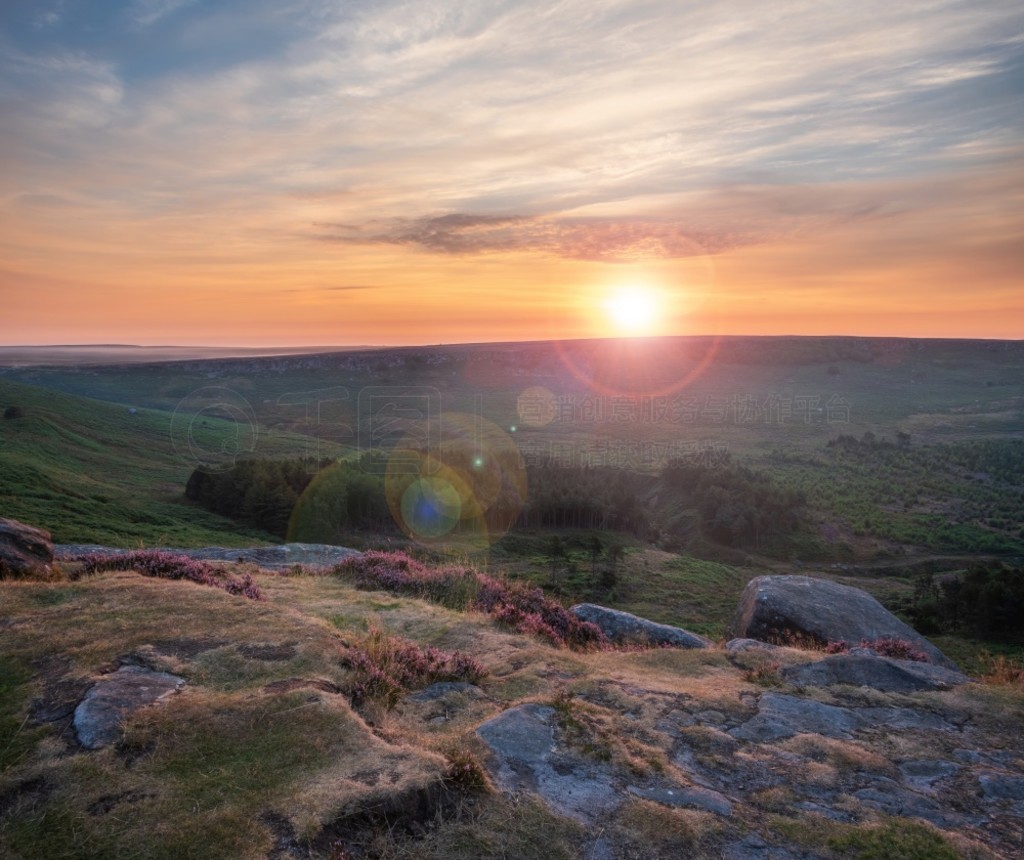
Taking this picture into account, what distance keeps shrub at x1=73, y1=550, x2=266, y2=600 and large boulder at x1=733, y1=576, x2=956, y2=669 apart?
38.9 ft

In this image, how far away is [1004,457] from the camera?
75.4 m

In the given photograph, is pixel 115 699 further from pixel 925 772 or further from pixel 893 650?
pixel 893 650

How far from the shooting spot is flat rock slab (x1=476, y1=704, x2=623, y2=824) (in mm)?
5867

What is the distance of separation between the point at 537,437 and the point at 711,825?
3675 inches

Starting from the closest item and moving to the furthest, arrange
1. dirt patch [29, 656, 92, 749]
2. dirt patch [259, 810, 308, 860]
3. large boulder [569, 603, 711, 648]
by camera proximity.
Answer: dirt patch [259, 810, 308, 860] → dirt patch [29, 656, 92, 749] → large boulder [569, 603, 711, 648]

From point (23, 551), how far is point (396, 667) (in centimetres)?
870

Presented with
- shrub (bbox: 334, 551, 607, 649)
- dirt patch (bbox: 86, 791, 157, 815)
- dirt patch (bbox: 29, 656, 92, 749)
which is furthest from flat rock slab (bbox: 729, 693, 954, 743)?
dirt patch (bbox: 29, 656, 92, 749)

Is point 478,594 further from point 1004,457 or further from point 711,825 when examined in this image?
point 1004,457

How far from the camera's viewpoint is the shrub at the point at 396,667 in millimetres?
7688

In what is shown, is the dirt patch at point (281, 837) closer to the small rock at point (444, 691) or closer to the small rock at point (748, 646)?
the small rock at point (444, 691)

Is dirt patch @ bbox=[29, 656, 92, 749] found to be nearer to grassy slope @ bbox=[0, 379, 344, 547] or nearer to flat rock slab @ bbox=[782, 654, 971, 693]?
flat rock slab @ bbox=[782, 654, 971, 693]

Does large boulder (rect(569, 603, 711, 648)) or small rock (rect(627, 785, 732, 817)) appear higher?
small rock (rect(627, 785, 732, 817))

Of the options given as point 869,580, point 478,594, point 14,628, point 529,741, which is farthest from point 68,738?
point 869,580

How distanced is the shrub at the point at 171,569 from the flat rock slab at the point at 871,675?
9.84 metres
